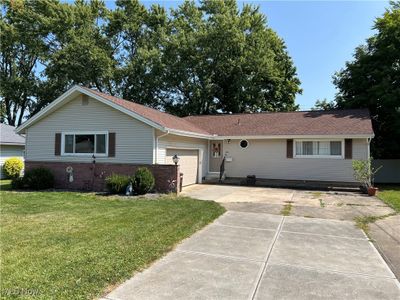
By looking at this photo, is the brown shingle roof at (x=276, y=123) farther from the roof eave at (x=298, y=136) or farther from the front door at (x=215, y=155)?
the front door at (x=215, y=155)

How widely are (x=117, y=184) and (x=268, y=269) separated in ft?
27.3

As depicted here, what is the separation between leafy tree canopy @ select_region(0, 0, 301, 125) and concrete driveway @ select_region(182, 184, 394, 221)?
1810 centimetres

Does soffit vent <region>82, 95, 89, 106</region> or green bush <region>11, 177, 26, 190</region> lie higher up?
soffit vent <region>82, 95, 89, 106</region>

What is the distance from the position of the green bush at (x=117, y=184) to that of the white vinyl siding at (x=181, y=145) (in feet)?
5.57

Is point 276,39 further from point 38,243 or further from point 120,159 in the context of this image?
point 38,243

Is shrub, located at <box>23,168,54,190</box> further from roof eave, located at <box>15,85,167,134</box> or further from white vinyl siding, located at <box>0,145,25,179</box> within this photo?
white vinyl siding, located at <box>0,145,25,179</box>

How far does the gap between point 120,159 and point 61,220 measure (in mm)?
6359

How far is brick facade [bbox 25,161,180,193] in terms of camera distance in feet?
40.4

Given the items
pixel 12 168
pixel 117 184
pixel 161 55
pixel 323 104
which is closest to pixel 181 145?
pixel 117 184

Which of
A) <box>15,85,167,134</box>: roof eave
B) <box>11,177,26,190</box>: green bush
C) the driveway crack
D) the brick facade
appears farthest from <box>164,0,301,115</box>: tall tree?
the driveway crack

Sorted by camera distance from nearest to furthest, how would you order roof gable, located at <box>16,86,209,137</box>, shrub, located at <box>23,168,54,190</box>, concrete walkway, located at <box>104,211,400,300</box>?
concrete walkway, located at <box>104,211,400,300</box> < roof gable, located at <box>16,86,209,137</box> < shrub, located at <box>23,168,54,190</box>

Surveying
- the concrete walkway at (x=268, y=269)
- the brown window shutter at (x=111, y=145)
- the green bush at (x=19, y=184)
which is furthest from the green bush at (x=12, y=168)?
the concrete walkway at (x=268, y=269)

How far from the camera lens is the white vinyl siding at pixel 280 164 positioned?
49.2ft

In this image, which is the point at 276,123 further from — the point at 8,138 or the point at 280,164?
the point at 8,138
